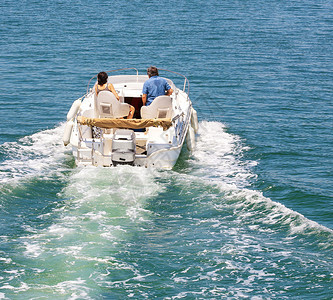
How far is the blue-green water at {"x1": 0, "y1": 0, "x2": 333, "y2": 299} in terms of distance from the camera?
8211 millimetres

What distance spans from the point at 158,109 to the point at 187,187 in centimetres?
247

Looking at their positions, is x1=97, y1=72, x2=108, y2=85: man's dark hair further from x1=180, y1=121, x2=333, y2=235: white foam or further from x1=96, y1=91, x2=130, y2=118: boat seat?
x1=180, y1=121, x2=333, y2=235: white foam

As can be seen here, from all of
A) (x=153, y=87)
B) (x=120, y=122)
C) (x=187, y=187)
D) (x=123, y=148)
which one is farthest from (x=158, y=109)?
(x=187, y=187)

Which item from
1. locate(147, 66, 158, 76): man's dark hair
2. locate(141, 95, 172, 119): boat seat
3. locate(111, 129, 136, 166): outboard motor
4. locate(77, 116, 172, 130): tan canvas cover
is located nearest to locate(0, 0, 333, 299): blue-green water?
locate(111, 129, 136, 166): outboard motor

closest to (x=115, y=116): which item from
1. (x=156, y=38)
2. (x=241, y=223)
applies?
(x=241, y=223)

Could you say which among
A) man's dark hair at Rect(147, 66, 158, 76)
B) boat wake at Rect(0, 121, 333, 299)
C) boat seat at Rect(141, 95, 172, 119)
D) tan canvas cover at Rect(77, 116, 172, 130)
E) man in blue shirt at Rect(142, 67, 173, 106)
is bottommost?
boat wake at Rect(0, 121, 333, 299)

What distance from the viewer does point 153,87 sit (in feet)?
44.5

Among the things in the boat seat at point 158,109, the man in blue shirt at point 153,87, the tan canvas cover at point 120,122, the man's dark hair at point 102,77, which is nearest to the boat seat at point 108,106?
the man's dark hair at point 102,77

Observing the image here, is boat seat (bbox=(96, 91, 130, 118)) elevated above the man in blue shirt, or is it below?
below

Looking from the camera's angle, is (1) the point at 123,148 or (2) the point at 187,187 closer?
(2) the point at 187,187

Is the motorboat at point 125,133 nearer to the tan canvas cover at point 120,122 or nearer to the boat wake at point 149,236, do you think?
the tan canvas cover at point 120,122

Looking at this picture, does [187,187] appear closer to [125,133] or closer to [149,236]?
[125,133]

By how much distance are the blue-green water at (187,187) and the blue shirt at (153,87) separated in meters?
1.55

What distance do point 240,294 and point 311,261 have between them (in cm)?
144
